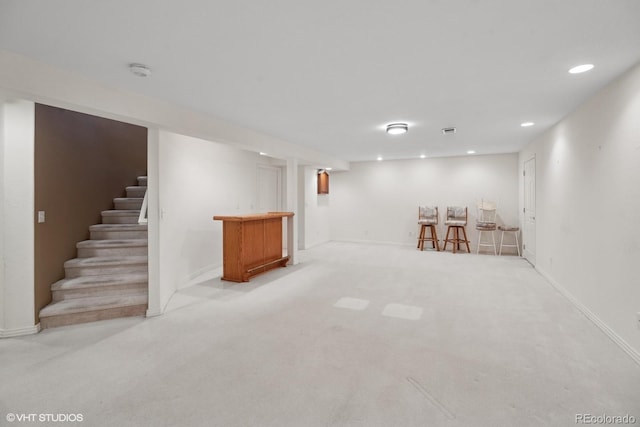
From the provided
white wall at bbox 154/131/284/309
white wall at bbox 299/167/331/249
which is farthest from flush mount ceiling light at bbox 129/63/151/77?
white wall at bbox 299/167/331/249

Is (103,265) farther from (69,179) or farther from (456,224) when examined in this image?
(456,224)

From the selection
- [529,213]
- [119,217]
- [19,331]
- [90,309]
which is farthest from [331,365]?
[529,213]

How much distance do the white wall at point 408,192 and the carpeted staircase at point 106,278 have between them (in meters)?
5.76

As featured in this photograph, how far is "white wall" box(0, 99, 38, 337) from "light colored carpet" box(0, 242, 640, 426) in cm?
28

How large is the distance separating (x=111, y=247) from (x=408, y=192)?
676 cm

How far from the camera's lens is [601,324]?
9.68 ft

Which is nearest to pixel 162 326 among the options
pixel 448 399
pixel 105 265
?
pixel 105 265

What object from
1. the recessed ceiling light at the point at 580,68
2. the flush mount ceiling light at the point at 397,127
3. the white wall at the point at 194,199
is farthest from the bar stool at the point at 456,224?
the recessed ceiling light at the point at 580,68

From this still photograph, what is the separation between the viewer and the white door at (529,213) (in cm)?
567

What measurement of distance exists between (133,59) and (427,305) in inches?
148

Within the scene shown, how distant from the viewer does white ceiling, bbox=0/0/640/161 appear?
1720 mm

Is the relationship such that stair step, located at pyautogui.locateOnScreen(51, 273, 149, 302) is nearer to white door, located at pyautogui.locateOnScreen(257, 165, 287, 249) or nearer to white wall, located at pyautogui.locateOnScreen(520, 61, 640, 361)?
white door, located at pyautogui.locateOnScreen(257, 165, 287, 249)

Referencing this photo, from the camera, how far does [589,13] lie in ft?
5.73

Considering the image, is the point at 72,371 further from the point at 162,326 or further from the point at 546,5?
the point at 546,5
